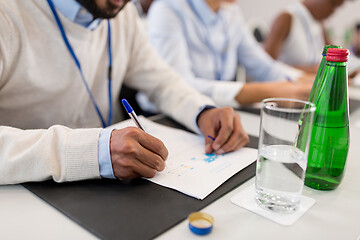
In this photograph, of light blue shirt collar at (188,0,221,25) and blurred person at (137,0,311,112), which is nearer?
blurred person at (137,0,311,112)

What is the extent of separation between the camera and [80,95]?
97 centimetres

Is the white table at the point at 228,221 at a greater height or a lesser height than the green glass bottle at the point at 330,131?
lesser

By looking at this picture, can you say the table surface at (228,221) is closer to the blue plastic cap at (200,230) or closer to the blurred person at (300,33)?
the blue plastic cap at (200,230)

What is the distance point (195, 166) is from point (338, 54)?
0.34 metres

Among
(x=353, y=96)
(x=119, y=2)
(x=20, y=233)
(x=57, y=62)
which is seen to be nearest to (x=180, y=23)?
(x=119, y=2)

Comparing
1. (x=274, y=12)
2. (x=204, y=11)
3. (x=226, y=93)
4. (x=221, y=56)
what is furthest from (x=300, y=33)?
(x=274, y=12)

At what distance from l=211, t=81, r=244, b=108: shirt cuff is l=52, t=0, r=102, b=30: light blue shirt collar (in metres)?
0.53

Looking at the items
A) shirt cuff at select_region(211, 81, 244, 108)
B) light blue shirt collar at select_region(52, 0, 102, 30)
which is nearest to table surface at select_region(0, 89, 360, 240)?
light blue shirt collar at select_region(52, 0, 102, 30)

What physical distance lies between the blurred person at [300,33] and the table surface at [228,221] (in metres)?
1.61

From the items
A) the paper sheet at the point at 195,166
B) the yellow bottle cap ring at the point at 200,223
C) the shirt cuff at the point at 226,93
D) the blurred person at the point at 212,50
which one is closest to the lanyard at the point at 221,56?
the blurred person at the point at 212,50

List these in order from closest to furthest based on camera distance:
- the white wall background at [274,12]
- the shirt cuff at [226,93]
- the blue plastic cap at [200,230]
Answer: the blue plastic cap at [200,230] < the shirt cuff at [226,93] < the white wall background at [274,12]

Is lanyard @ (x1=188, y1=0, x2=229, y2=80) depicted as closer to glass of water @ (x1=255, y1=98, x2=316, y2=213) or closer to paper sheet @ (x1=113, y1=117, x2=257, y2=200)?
paper sheet @ (x1=113, y1=117, x2=257, y2=200)

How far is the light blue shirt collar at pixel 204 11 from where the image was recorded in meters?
1.44

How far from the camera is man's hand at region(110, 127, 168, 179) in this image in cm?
60
